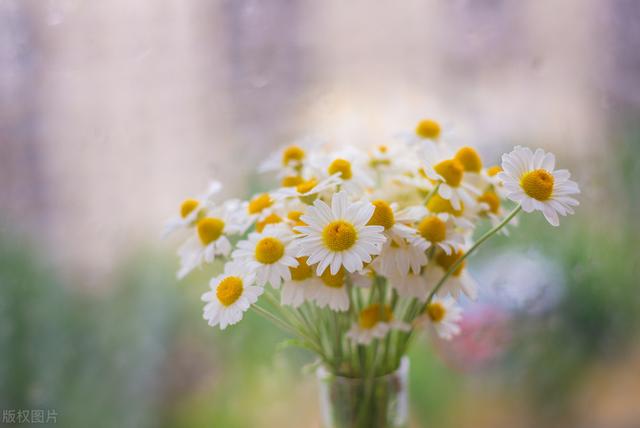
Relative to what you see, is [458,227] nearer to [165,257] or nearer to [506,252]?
[506,252]

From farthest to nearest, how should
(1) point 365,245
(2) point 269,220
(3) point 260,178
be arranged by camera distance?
(3) point 260,178, (2) point 269,220, (1) point 365,245

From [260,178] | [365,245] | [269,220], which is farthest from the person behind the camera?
[260,178]

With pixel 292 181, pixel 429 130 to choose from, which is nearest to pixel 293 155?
pixel 292 181

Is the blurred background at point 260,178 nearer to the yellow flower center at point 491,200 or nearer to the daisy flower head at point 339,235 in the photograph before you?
the yellow flower center at point 491,200

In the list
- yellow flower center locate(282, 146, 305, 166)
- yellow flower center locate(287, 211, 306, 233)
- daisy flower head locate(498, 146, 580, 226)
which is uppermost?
daisy flower head locate(498, 146, 580, 226)

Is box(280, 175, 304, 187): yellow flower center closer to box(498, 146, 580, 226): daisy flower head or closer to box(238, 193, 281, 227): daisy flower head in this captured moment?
box(238, 193, 281, 227): daisy flower head

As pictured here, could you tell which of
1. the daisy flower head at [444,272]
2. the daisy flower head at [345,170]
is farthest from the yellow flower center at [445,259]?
the daisy flower head at [345,170]

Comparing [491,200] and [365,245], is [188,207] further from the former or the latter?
[491,200]

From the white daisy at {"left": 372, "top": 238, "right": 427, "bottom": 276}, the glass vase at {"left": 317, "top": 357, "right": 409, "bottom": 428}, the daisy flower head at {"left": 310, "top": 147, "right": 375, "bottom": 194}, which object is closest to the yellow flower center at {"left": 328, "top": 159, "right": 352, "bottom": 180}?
the daisy flower head at {"left": 310, "top": 147, "right": 375, "bottom": 194}
